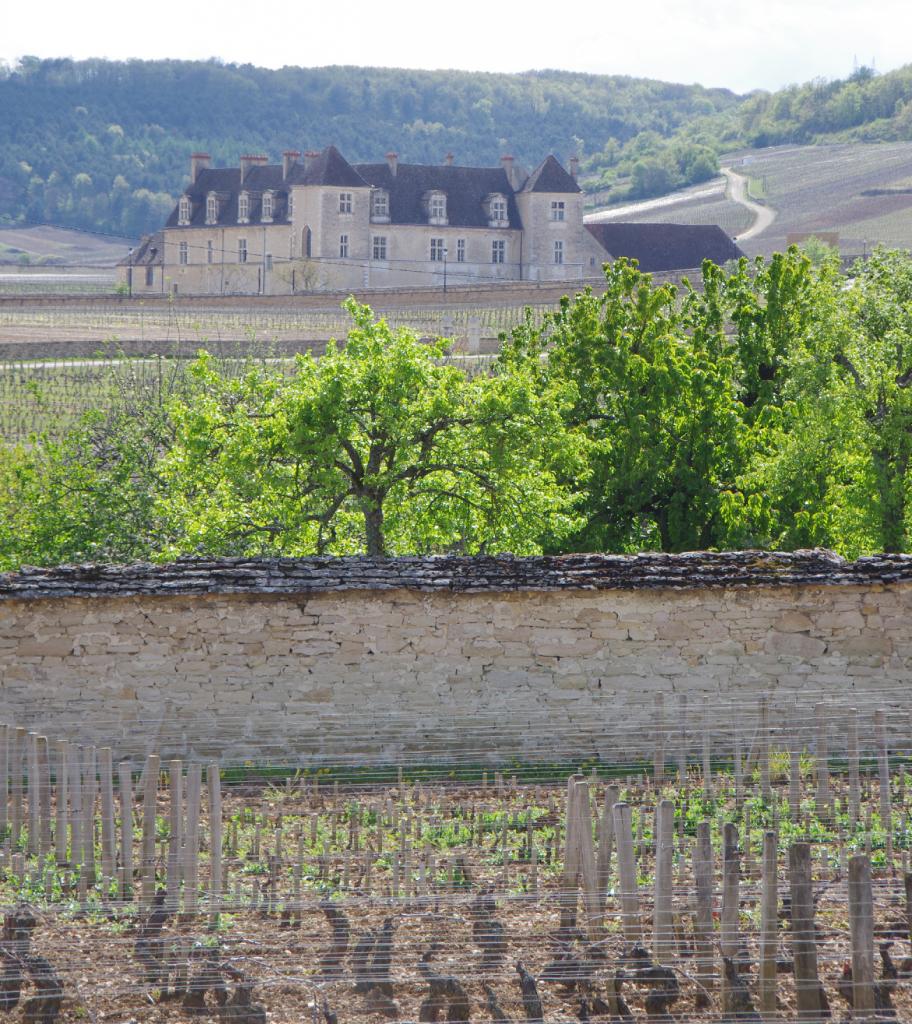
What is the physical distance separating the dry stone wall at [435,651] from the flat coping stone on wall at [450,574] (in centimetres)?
2

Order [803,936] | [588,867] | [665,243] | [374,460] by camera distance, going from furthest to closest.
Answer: [665,243]
[374,460]
[588,867]
[803,936]

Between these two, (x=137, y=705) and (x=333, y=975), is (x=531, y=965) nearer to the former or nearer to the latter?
(x=333, y=975)

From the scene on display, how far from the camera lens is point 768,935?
9664 millimetres

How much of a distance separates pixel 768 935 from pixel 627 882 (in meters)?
1.12

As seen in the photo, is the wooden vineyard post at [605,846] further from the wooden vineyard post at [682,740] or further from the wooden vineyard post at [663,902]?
the wooden vineyard post at [682,740]

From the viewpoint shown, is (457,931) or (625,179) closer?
(457,931)

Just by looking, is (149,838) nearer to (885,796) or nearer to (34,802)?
(34,802)

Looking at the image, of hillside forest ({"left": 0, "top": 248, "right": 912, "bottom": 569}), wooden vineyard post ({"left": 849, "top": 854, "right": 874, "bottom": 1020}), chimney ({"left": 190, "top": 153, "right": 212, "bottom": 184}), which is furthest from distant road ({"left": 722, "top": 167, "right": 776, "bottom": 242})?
wooden vineyard post ({"left": 849, "top": 854, "right": 874, "bottom": 1020})

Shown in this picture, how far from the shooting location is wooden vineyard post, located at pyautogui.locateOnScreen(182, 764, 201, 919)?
11.1 m

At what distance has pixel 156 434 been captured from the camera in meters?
26.7

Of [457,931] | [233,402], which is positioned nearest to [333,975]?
[457,931]

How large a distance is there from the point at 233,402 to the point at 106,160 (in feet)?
526

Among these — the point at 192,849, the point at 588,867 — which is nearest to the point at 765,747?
the point at 588,867

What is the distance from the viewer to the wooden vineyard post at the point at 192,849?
1107cm
